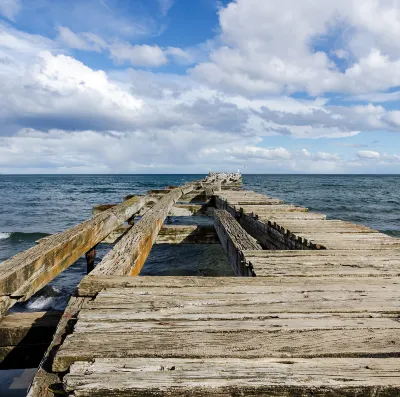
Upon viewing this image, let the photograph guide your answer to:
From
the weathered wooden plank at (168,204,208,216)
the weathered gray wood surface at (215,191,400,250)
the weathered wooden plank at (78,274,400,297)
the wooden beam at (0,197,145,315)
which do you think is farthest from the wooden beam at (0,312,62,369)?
the weathered wooden plank at (168,204,208,216)

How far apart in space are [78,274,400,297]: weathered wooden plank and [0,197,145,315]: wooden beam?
0.50 meters

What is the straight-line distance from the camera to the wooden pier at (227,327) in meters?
1.50

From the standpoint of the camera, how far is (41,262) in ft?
9.34

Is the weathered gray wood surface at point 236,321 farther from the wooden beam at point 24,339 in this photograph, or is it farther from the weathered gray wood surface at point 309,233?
the weathered gray wood surface at point 309,233

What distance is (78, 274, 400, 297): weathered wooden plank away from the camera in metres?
2.54

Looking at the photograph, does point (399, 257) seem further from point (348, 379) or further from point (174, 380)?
point (174, 380)

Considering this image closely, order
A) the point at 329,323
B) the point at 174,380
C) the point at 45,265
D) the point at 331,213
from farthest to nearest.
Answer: the point at 331,213
the point at 45,265
the point at 329,323
the point at 174,380

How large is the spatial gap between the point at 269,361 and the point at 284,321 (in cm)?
45

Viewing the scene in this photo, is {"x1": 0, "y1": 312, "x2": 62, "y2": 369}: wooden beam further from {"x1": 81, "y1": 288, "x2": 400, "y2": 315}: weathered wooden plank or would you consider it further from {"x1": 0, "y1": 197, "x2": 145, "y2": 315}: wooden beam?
{"x1": 81, "y1": 288, "x2": 400, "y2": 315}: weathered wooden plank

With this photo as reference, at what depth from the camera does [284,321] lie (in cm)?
205

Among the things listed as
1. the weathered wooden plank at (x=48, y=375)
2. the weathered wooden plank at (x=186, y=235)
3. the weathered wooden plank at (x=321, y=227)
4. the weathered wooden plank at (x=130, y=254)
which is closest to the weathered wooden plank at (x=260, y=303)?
the weathered wooden plank at (x=48, y=375)

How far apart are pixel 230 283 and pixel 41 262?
180 centimetres

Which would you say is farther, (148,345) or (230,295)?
(230,295)

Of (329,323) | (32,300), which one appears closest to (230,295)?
(329,323)
